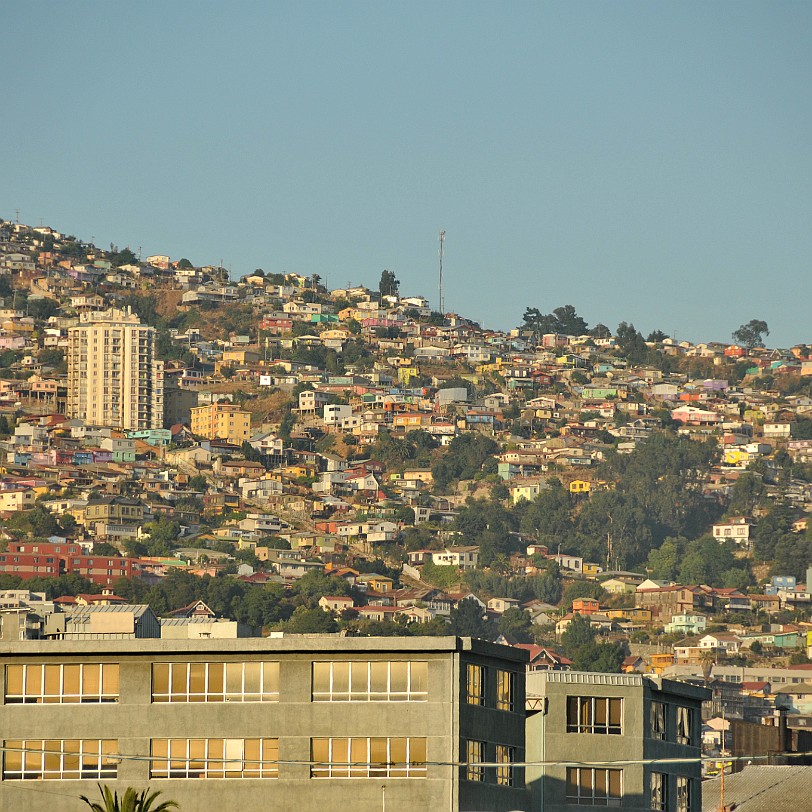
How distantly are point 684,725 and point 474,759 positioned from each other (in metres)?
14.7

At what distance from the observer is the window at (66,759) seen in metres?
51.4

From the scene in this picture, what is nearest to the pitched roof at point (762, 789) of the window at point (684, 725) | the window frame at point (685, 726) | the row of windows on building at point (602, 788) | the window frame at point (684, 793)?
the window frame at point (685, 726)

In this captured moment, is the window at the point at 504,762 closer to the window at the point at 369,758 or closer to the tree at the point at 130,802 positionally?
the window at the point at 369,758

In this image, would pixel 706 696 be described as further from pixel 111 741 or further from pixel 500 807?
pixel 111 741

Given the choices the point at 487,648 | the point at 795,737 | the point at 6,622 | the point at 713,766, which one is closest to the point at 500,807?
the point at 487,648

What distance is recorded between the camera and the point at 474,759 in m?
52.2

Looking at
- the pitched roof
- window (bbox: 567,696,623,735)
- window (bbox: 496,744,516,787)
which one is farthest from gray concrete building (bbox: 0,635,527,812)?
the pitched roof

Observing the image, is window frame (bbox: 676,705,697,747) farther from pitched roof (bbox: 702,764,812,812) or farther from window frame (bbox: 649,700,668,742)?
pitched roof (bbox: 702,764,812,812)

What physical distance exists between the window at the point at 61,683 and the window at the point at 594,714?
13758mm

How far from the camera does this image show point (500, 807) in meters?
53.4

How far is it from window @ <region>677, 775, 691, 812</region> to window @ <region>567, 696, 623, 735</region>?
3282mm

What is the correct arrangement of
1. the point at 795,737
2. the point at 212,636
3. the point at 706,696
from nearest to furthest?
1. the point at 212,636
2. the point at 706,696
3. the point at 795,737

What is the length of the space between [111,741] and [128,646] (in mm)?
2082

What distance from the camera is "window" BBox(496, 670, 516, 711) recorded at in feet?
177
